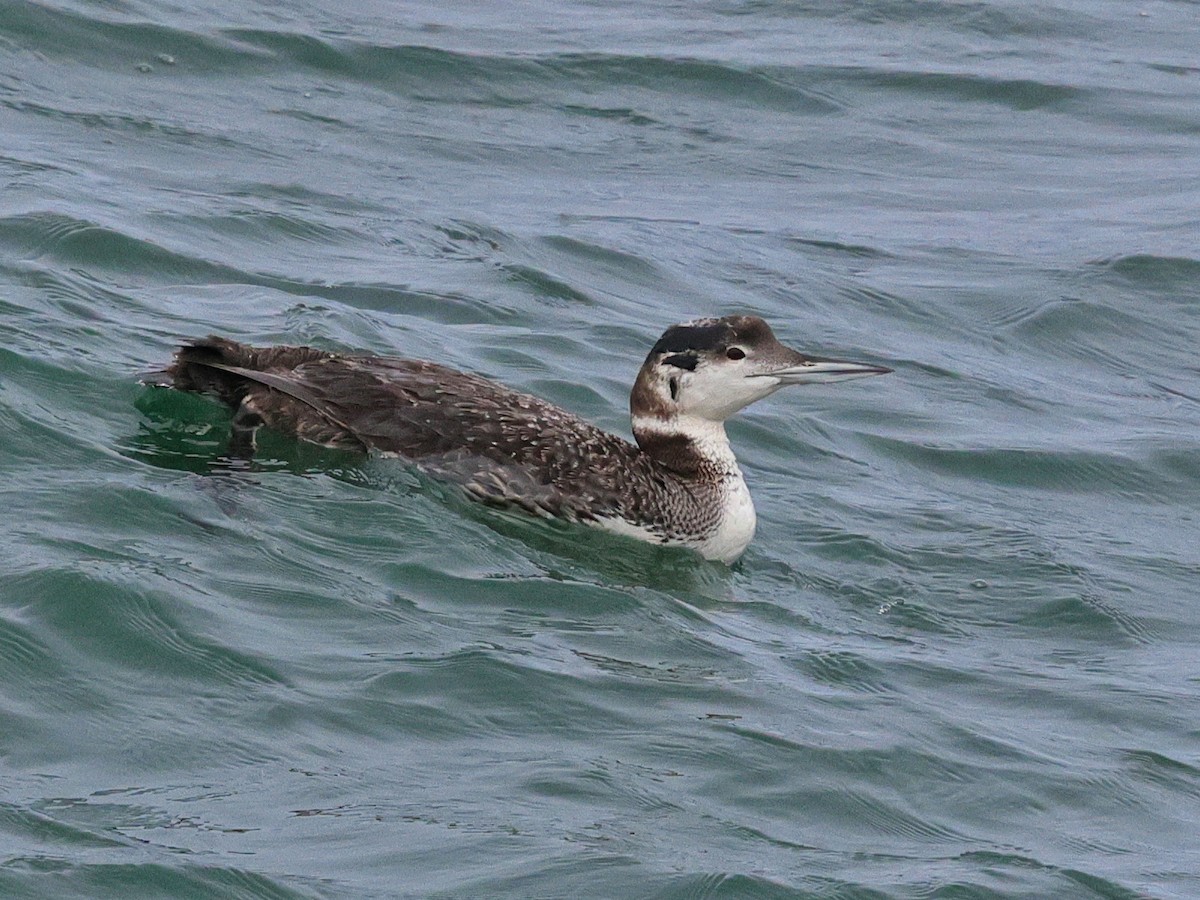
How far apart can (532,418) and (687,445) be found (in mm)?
746

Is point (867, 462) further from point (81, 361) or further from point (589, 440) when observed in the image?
point (81, 361)

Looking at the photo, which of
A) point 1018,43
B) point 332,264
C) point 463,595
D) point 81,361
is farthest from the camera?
point 1018,43

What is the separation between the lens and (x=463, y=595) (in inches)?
311

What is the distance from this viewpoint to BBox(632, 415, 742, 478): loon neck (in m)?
9.25

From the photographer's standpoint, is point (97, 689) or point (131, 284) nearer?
point (97, 689)

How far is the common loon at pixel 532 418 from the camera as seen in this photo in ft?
28.7

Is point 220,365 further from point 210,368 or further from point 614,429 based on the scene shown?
point 614,429

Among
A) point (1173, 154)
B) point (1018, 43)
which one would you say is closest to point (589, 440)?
point (1173, 154)

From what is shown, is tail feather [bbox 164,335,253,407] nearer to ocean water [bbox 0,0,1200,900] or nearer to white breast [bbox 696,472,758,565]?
ocean water [bbox 0,0,1200,900]

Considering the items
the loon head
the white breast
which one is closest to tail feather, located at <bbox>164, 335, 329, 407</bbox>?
the loon head

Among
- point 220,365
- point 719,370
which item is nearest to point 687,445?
point 719,370

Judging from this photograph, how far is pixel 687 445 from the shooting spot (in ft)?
30.5

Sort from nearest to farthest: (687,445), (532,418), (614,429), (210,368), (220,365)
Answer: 1. (220,365)
2. (210,368)
3. (532,418)
4. (687,445)
5. (614,429)

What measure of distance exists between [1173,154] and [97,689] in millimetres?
11580
